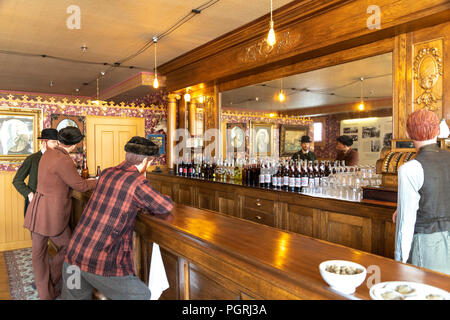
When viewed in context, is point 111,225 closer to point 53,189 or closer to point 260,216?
point 53,189

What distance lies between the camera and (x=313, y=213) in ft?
11.4

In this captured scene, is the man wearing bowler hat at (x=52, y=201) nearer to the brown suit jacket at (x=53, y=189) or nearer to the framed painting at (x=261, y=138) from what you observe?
the brown suit jacket at (x=53, y=189)

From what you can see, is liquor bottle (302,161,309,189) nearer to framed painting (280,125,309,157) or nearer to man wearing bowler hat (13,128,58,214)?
framed painting (280,125,309,157)

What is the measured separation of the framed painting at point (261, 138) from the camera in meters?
5.59

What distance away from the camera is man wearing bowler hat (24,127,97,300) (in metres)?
A: 3.25

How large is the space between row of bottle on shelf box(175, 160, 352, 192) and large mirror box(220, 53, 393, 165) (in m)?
0.31

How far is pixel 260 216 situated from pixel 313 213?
87 centimetres

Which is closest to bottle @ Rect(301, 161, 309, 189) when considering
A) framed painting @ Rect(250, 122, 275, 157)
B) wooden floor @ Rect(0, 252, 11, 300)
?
framed painting @ Rect(250, 122, 275, 157)

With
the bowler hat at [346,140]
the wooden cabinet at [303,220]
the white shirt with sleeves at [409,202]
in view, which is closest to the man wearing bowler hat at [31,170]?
the wooden cabinet at [303,220]

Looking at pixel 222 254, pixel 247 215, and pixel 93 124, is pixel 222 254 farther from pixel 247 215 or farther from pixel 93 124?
pixel 93 124

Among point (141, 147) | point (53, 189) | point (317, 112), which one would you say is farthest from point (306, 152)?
point (53, 189)

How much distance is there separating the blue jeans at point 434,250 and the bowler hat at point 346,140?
2.29 metres
